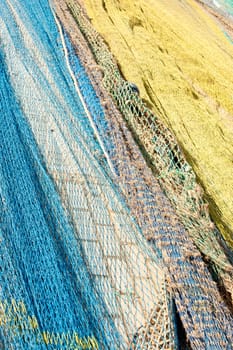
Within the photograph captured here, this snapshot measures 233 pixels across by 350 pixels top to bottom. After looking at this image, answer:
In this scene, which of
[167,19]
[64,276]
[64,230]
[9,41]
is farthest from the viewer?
[167,19]

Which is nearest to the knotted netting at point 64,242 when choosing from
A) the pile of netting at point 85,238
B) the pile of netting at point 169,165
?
the pile of netting at point 85,238

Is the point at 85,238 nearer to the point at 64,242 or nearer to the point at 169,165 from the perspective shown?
the point at 64,242

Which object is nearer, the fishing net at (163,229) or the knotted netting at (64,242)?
the knotted netting at (64,242)

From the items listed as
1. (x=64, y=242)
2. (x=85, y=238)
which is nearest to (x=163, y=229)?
(x=85, y=238)

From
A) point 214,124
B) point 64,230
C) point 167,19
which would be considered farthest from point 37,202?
point 167,19

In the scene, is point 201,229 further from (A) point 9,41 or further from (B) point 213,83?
(A) point 9,41

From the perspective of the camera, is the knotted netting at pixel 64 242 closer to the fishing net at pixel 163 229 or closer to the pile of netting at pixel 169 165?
the fishing net at pixel 163 229

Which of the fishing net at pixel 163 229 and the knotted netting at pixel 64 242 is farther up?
the fishing net at pixel 163 229
